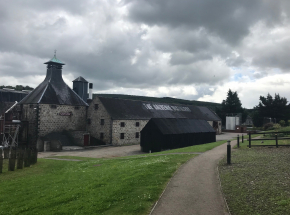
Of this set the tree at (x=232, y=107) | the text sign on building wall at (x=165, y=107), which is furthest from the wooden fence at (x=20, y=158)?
the tree at (x=232, y=107)

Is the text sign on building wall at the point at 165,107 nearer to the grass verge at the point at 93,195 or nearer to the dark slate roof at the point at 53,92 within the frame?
the dark slate roof at the point at 53,92

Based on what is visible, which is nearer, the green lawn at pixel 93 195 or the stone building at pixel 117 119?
the green lawn at pixel 93 195

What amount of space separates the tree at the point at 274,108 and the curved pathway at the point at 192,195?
198ft

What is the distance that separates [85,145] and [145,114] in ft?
42.4

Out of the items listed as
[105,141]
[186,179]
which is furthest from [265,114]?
[186,179]

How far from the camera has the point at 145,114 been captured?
4641 cm

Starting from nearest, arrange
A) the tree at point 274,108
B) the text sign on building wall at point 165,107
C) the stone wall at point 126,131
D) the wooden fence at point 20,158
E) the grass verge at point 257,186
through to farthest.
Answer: the grass verge at point 257,186 → the wooden fence at point 20,158 → the stone wall at point 126,131 → the text sign on building wall at point 165,107 → the tree at point 274,108

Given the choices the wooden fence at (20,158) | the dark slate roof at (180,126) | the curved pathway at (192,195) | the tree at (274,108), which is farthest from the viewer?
the tree at (274,108)

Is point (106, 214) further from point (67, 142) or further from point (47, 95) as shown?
point (47, 95)

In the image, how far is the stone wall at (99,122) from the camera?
40.2m

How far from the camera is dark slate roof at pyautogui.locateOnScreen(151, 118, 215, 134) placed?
32141mm

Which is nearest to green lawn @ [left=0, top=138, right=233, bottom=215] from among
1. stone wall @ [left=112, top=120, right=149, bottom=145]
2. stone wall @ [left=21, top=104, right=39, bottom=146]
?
stone wall @ [left=112, top=120, right=149, bottom=145]

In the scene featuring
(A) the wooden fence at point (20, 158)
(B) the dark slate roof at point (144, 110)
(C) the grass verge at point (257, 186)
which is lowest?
(A) the wooden fence at point (20, 158)

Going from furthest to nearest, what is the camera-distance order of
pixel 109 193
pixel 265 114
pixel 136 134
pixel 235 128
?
1. pixel 235 128
2. pixel 265 114
3. pixel 136 134
4. pixel 109 193
